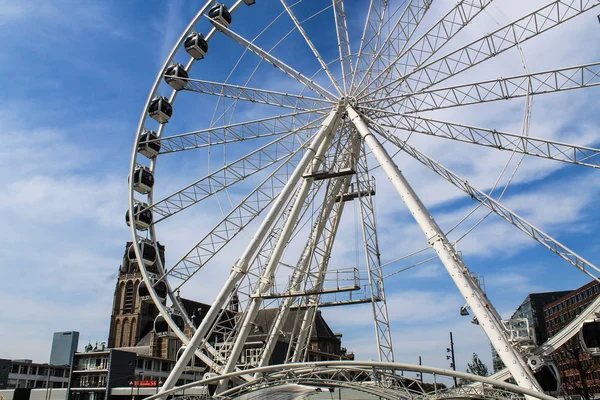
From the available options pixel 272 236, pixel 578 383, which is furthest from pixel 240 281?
pixel 578 383

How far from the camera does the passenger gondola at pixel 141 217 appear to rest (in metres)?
23.2

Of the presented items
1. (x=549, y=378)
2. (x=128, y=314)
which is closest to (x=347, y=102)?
(x=549, y=378)

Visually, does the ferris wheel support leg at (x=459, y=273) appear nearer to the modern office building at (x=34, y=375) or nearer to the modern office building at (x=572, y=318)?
the modern office building at (x=572, y=318)

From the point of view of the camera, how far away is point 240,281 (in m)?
19.4

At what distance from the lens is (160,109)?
24.5 meters

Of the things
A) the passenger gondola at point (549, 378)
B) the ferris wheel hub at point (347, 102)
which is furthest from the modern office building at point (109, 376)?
the passenger gondola at point (549, 378)

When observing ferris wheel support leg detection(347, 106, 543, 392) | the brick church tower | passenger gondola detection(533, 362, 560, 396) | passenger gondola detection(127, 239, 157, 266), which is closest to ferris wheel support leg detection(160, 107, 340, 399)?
ferris wheel support leg detection(347, 106, 543, 392)

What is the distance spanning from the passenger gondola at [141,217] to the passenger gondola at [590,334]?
58.7 feet

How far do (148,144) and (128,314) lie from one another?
233ft

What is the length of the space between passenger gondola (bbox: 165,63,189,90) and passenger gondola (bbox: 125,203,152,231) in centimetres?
607

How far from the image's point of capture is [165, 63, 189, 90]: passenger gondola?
24.5m

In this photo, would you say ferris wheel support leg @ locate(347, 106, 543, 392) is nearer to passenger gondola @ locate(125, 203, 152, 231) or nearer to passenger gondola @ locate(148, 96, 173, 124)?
passenger gondola @ locate(148, 96, 173, 124)

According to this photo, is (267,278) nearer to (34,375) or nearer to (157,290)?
(157,290)

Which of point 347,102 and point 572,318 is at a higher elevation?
point 347,102
